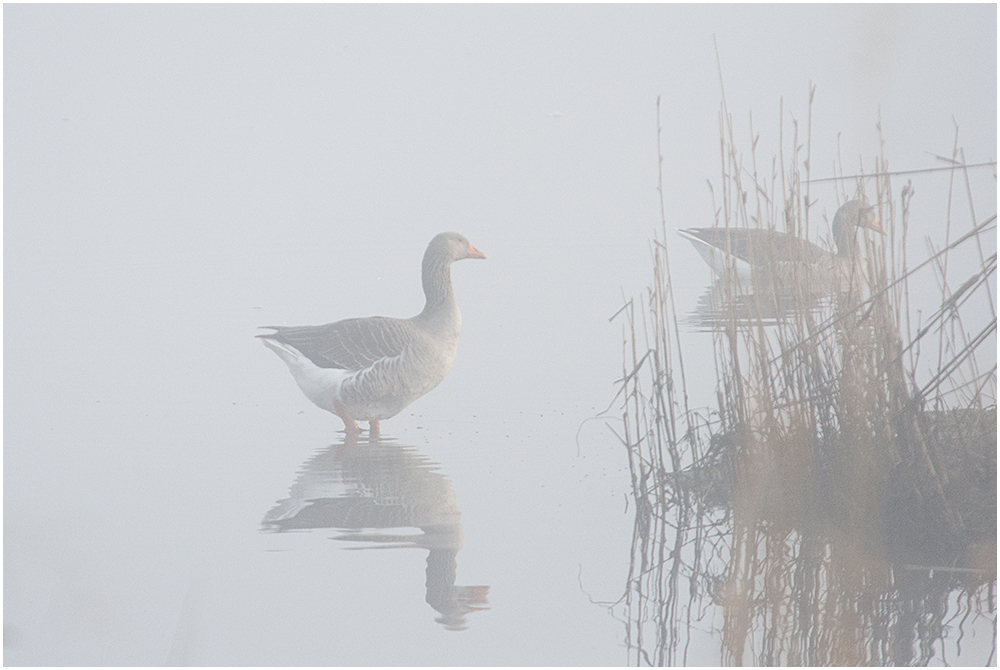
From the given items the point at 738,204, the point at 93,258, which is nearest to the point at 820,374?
the point at 738,204

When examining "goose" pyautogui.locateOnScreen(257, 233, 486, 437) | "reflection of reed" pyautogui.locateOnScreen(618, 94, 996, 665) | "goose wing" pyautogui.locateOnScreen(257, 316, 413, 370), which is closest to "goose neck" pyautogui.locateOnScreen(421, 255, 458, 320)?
"goose" pyautogui.locateOnScreen(257, 233, 486, 437)

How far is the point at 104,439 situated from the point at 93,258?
11.2ft

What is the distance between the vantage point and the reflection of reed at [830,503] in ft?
7.54

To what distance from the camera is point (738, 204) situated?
9.25 feet

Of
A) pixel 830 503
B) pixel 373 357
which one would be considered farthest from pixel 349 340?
pixel 830 503

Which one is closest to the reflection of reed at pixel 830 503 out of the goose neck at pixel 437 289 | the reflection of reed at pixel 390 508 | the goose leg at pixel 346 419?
the reflection of reed at pixel 390 508

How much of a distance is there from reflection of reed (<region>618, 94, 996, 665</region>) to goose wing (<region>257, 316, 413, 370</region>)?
68.0 inches

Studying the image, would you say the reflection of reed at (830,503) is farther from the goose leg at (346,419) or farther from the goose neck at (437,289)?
the goose neck at (437,289)

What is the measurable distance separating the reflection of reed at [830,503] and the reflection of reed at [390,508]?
1.48 feet

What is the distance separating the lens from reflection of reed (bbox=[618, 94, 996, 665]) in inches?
90.4

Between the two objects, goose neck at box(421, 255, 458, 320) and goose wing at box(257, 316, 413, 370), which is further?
goose neck at box(421, 255, 458, 320)

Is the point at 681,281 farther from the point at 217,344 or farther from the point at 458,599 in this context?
the point at 458,599

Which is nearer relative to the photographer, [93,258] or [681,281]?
[681,281]

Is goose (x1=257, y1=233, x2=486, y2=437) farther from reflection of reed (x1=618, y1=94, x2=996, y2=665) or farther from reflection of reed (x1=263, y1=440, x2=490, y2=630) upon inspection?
reflection of reed (x1=618, y1=94, x2=996, y2=665)
